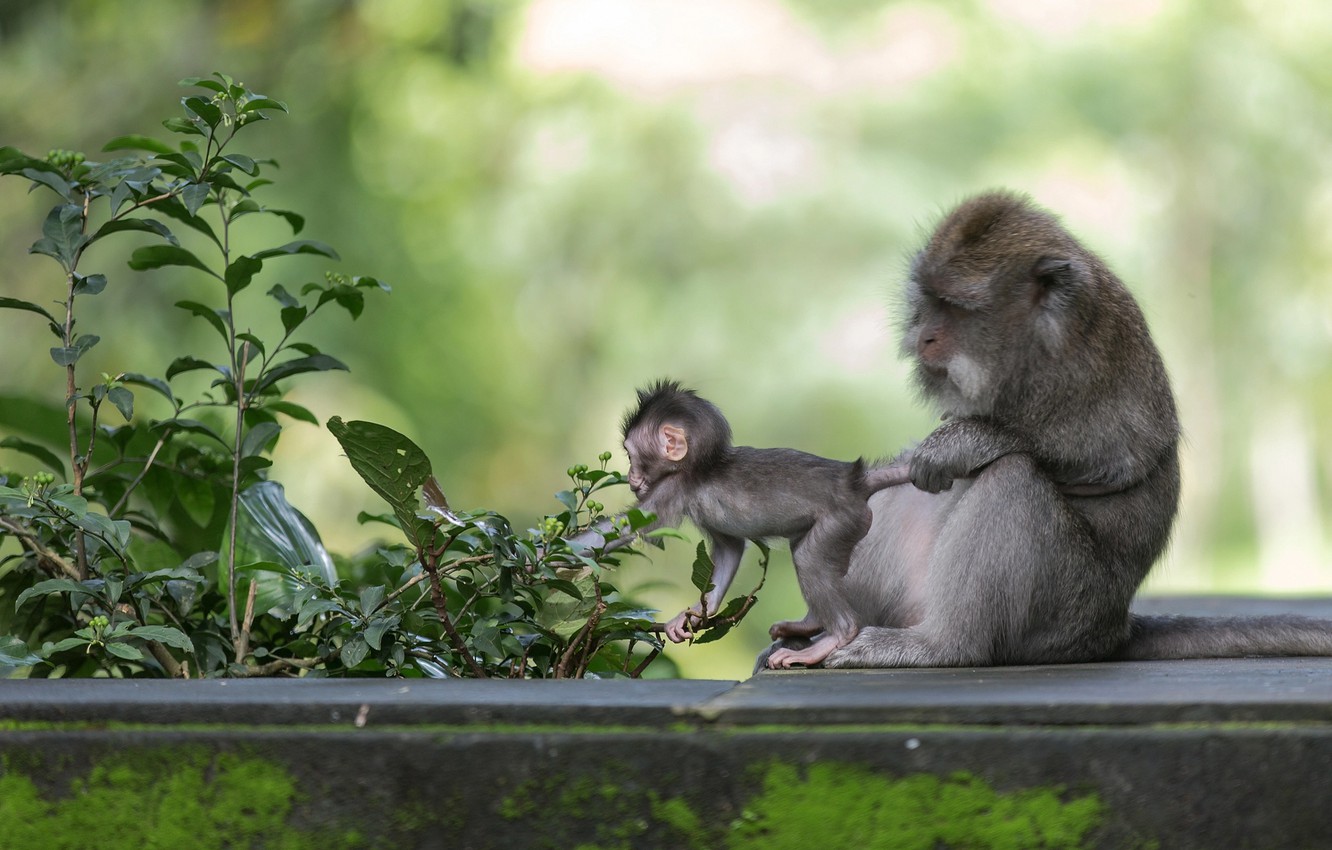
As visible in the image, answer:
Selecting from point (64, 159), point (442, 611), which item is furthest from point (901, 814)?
point (64, 159)

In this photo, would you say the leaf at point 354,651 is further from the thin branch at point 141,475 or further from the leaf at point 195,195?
the leaf at point 195,195

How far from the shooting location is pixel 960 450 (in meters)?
3.24

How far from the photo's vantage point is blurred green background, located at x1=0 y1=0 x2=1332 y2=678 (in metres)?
13.6

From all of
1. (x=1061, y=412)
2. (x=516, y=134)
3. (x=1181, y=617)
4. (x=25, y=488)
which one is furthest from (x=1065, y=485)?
(x=516, y=134)

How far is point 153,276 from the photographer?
1422 centimetres

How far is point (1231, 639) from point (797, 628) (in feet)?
3.40

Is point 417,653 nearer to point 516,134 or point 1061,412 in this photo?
point 1061,412

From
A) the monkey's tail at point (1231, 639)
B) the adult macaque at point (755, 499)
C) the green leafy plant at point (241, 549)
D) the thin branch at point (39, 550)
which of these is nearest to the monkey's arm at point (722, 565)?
the adult macaque at point (755, 499)

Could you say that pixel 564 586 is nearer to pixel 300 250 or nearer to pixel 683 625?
pixel 683 625

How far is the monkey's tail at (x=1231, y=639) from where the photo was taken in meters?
3.43

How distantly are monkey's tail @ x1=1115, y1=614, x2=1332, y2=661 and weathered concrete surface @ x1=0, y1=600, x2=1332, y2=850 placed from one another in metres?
1.01

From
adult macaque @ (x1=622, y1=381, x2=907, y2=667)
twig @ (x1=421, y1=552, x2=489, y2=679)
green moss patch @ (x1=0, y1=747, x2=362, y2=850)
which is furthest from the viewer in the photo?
adult macaque @ (x1=622, y1=381, x2=907, y2=667)

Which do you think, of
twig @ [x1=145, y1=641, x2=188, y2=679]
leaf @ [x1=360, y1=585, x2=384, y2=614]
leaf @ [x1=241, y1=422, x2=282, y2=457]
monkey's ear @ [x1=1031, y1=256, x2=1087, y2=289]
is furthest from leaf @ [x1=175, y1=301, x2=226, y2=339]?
monkey's ear @ [x1=1031, y1=256, x2=1087, y2=289]

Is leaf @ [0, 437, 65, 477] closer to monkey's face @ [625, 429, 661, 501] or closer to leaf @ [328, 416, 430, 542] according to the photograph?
leaf @ [328, 416, 430, 542]
